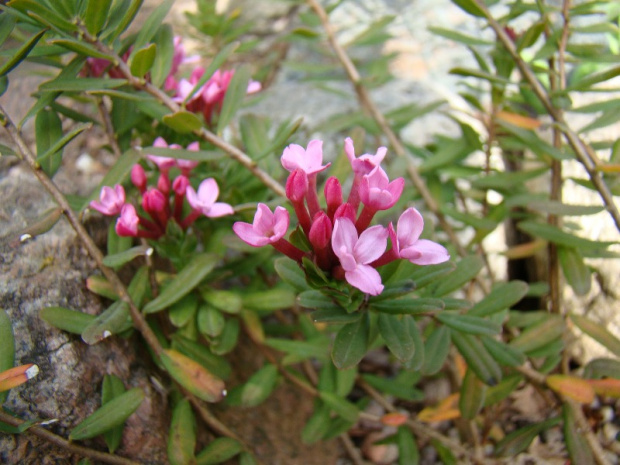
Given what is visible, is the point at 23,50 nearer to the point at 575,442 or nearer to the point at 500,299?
the point at 500,299

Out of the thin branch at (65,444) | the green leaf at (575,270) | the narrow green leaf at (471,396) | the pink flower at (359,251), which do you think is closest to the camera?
the pink flower at (359,251)

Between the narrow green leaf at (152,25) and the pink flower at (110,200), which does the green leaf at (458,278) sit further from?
the narrow green leaf at (152,25)

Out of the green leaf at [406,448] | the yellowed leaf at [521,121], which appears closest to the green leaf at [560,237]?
the yellowed leaf at [521,121]

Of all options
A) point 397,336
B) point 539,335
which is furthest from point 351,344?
point 539,335

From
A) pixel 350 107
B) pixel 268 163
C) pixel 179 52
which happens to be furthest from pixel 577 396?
pixel 350 107

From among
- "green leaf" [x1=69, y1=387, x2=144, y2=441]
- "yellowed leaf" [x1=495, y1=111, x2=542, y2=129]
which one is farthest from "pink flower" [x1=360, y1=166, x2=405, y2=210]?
"yellowed leaf" [x1=495, y1=111, x2=542, y2=129]

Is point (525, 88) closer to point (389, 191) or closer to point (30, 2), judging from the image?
point (389, 191)

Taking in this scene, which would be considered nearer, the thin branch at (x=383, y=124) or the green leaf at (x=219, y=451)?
the green leaf at (x=219, y=451)
